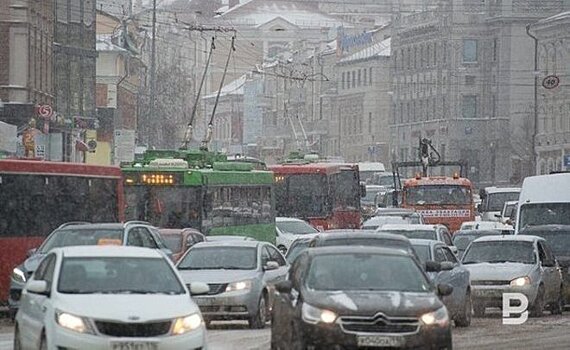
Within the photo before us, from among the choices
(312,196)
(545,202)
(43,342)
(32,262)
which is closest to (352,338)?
(43,342)

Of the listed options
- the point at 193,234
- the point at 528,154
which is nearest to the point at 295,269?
the point at 193,234

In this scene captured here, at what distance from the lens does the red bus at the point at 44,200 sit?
30.2m

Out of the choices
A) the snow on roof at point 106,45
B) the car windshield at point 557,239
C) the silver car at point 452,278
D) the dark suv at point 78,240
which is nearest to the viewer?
the silver car at point 452,278

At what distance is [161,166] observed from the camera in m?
38.5

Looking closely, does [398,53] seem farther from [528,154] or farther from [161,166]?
[161,166]

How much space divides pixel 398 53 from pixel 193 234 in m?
98.7

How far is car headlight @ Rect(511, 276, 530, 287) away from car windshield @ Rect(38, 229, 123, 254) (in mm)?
7119

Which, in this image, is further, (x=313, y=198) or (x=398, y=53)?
(x=398, y=53)

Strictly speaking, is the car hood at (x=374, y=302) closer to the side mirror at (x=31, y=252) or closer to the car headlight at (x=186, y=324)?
the car headlight at (x=186, y=324)

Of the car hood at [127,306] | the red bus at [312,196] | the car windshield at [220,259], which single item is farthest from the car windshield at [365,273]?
the red bus at [312,196]

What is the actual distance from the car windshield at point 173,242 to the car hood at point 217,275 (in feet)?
17.5

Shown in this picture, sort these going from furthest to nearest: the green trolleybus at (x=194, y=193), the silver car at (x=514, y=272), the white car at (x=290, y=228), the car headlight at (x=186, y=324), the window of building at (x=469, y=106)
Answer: the window of building at (x=469, y=106)
the white car at (x=290, y=228)
the green trolleybus at (x=194, y=193)
the silver car at (x=514, y=272)
the car headlight at (x=186, y=324)

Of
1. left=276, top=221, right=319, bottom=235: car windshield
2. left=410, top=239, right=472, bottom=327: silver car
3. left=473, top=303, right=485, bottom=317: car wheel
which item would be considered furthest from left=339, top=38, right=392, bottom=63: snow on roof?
left=410, top=239, right=472, bottom=327: silver car

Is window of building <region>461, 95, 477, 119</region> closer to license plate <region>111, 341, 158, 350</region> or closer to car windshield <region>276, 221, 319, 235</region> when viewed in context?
car windshield <region>276, 221, 319, 235</region>
